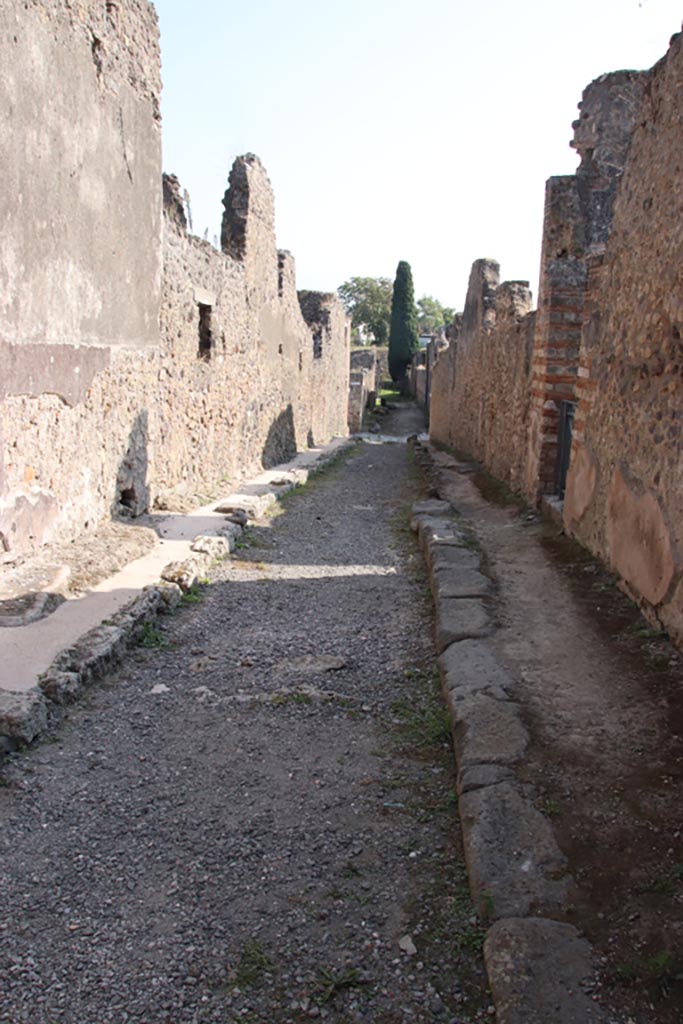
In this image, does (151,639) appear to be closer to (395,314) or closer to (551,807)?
(551,807)

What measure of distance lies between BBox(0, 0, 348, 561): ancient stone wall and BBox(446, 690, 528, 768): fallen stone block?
2.79m

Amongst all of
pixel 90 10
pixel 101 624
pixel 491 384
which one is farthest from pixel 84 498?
pixel 491 384

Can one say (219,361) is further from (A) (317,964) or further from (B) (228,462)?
(A) (317,964)

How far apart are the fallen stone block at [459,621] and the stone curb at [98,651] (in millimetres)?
1522

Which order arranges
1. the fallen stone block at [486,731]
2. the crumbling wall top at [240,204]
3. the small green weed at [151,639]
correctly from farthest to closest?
the crumbling wall top at [240,204]
the small green weed at [151,639]
the fallen stone block at [486,731]

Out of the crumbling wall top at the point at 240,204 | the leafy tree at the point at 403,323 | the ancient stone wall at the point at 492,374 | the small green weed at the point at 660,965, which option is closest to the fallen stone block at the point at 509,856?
the small green weed at the point at 660,965

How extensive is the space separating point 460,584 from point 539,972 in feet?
9.94

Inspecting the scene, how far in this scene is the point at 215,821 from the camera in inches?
105

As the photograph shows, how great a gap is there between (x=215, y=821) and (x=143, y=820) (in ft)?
0.74

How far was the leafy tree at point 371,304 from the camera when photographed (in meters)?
56.5

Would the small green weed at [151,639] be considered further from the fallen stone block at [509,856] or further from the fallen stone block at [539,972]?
the fallen stone block at [539,972]

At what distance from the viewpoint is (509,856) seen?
2.22 metres

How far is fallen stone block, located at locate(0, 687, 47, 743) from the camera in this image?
299 centimetres

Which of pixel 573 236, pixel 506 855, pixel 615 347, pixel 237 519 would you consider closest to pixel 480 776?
pixel 506 855
